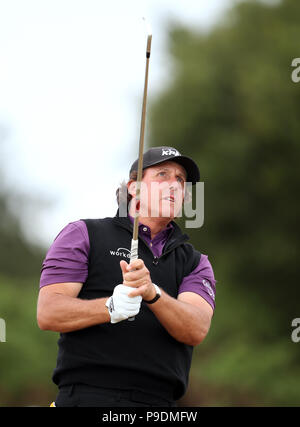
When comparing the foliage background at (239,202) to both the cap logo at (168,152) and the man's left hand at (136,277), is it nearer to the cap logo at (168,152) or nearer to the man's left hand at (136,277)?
the cap logo at (168,152)

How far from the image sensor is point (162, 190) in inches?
200

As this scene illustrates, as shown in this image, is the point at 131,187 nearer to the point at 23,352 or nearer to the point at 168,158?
the point at 168,158

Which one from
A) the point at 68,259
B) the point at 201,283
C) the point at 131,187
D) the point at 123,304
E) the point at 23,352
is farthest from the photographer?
the point at 23,352

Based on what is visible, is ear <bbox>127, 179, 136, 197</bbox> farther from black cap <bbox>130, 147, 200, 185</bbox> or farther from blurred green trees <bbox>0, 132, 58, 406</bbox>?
blurred green trees <bbox>0, 132, 58, 406</bbox>

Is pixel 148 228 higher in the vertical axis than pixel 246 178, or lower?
lower

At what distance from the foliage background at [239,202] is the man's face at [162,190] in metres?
17.5

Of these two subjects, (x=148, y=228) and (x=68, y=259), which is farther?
(x=148, y=228)

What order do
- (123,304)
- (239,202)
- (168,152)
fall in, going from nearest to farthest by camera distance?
1. (123,304)
2. (168,152)
3. (239,202)

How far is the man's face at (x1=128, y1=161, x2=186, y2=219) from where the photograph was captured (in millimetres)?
5082

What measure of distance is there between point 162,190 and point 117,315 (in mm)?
1142

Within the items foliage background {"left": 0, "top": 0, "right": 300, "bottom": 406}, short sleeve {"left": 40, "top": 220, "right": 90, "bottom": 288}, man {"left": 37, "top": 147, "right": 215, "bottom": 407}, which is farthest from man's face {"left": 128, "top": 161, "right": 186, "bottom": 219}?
foliage background {"left": 0, "top": 0, "right": 300, "bottom": 406}

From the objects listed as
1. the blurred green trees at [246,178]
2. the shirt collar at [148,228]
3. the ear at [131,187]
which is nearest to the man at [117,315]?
the shirt collar at [148,228]

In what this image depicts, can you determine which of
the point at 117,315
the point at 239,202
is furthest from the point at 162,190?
the point at 239,202

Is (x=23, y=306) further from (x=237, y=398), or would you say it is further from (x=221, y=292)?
(x=237, y=398)
